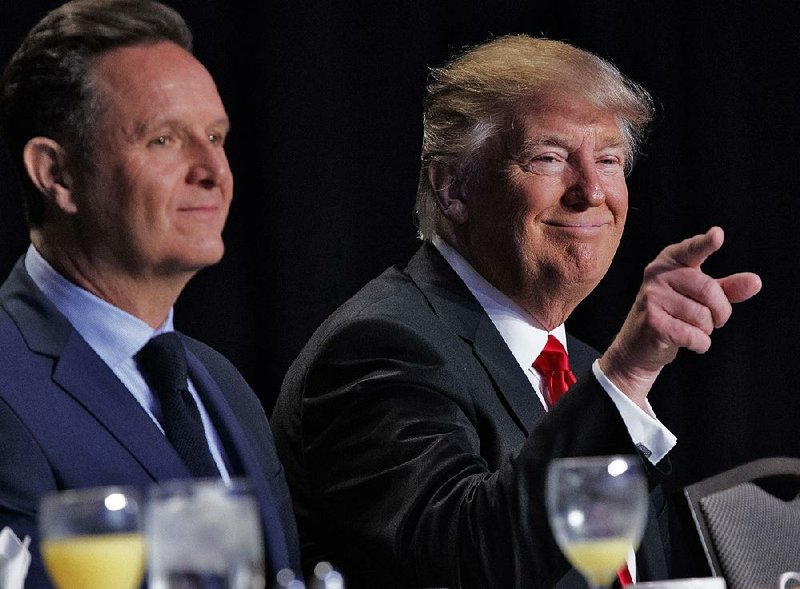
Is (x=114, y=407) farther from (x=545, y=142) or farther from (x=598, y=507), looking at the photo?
(x=545, y=142)

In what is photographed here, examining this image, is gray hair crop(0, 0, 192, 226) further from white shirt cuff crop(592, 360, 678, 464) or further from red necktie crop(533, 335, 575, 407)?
red necktie crop(533, 335, 575, 407)

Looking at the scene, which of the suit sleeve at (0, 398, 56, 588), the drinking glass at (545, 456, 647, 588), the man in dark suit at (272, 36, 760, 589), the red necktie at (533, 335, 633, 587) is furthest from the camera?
the red necktie at (533, 335, 633, 587)

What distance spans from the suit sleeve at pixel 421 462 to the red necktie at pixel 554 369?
8.3 inches

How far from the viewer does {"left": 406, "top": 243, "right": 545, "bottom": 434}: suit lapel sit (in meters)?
2.45

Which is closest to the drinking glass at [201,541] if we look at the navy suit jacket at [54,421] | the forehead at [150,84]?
the navy suit jacket at [54,421]

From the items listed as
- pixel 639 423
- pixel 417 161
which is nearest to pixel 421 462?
pixel 639 423

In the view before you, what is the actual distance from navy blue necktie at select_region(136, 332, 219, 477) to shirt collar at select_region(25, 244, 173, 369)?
0.09 ft

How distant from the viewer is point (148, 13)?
217cm

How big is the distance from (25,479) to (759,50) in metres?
2.86

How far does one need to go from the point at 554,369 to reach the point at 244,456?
2.34 feet

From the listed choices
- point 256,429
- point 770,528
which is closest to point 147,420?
point 256,429

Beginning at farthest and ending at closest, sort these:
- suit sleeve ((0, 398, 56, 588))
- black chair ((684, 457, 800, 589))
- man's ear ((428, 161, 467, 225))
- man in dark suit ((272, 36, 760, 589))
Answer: man's ear ((428, 161, 467, 225)), black chair ((684, 457, 800, 589)), man in dark suit ((272, 36, 760, 589)), suit sleeve ((0, 398, 56, 588))

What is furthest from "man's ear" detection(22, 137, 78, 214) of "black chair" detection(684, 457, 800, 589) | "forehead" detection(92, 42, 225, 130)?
"black chair" detection(684, 457, 800, 589)

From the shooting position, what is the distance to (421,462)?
2.24 metres
